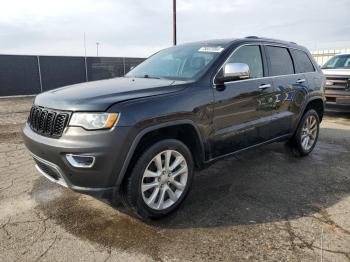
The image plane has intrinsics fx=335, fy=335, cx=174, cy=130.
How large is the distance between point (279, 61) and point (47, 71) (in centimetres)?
1441

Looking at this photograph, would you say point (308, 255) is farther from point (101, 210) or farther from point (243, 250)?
point (101, 210)

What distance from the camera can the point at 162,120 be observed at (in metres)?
3.08

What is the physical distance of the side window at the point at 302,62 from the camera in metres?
5.18

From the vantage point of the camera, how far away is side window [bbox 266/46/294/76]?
458 cm

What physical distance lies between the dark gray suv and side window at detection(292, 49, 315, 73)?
0.46m

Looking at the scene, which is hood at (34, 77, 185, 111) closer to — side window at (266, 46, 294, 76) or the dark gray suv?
the dark gray suv

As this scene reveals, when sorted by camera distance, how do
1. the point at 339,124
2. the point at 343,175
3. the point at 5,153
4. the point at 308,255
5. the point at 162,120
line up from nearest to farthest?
the point at 308,255 → the point at 162,120 → the point at 343,175 → the point at 5,153 → the point at 339,124

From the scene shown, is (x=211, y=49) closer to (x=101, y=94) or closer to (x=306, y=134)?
(x=101, y=94)

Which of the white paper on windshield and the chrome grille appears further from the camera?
the white paper on windshield

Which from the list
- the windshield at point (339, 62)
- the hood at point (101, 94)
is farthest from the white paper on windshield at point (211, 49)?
the windshield at point (339, 62)

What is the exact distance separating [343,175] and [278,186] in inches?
44.7

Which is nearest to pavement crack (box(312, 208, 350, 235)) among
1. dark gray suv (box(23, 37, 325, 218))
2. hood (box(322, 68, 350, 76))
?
dark gray suv (box(23, 37, 325, 218))

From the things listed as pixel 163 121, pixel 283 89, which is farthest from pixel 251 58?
pixel 163 121

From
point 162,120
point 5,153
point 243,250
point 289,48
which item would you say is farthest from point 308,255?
point 5,153
